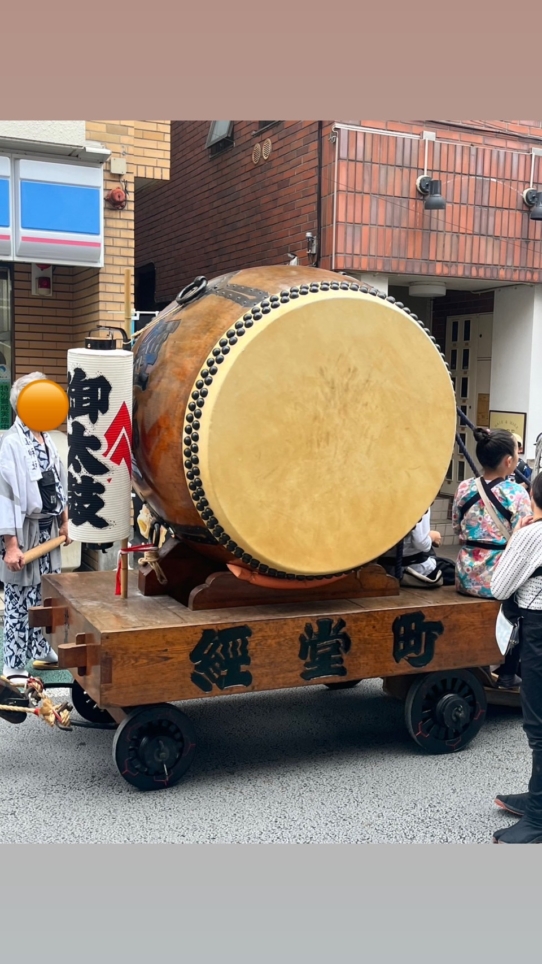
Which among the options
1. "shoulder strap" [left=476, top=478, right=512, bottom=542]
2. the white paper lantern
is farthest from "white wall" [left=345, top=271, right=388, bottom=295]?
the white paper lantern

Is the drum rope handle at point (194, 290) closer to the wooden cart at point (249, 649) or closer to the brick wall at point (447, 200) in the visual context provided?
the wooden cart at point (249, 649)

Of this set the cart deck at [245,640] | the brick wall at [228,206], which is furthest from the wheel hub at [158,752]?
the brick wall at [228,206]

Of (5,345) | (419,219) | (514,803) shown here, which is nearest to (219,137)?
(419,219)

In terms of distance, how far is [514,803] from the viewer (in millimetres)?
3227

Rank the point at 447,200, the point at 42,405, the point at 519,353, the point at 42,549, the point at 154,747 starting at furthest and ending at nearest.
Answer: the point at 519,353 < the point at 447,200 < the point at 42,549 < the point at 42,405 < the point at 154,747

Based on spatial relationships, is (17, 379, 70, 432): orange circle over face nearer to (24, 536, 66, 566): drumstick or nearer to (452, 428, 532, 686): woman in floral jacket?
(24, 536, 66, 566): drumstick

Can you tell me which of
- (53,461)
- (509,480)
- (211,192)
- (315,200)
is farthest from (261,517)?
(211,192)

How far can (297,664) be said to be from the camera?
3395 mm

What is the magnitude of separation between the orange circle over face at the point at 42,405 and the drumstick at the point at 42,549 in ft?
2.82

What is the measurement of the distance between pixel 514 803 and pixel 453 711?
608 millimetres

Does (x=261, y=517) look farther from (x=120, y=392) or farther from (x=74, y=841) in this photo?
(x=74, y=841)

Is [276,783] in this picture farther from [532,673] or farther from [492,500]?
[492,500]

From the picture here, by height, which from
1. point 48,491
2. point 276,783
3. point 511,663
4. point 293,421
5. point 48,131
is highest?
point 48,131

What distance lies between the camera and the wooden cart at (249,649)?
3.16 meters
